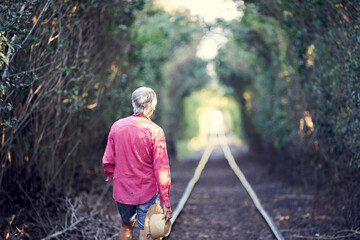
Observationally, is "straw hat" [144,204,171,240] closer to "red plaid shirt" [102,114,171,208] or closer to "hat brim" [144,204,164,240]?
"hat brim" [144,204,164,240]

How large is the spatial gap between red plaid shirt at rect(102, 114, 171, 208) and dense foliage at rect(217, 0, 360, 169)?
3.35 meters

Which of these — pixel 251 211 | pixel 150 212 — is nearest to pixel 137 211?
pixel 150 212

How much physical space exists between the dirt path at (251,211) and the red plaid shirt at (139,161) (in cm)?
284

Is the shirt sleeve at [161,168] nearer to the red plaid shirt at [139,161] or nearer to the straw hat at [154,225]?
the red plaid shirt at [139,161]

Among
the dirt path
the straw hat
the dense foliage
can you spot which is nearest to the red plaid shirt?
the straw hat

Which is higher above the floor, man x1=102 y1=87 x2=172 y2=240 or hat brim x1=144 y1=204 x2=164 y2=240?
man x1=102 y1=87 x2=172 y2=240

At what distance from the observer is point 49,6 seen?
637cm

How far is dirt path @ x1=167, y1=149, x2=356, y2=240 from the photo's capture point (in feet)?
24.0

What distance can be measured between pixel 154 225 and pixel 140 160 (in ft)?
1.94

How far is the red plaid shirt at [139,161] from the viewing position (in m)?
4.25

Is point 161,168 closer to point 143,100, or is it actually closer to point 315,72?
point 143,100

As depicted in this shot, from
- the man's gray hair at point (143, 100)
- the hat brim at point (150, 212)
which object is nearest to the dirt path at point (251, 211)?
the hat brim at point (150, 212)

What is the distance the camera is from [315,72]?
9.48 m

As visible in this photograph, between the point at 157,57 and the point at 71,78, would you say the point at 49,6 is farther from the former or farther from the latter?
the point at 157,57
